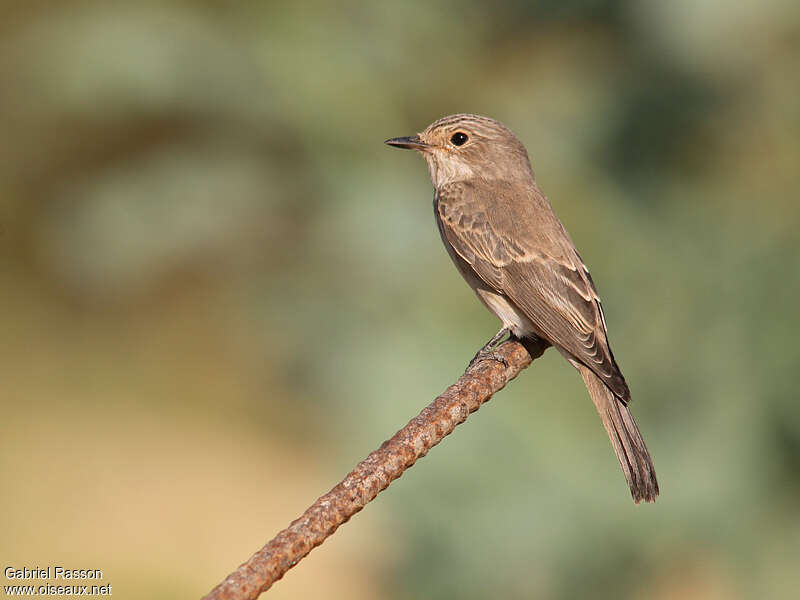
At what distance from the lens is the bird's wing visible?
3.64 metres

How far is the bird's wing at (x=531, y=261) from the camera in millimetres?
3643

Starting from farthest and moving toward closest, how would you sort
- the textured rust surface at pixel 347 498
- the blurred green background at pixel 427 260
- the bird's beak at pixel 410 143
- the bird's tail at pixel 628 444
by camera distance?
A: 1. the blurred green background at pixel 427 260
2. the bird's beak at pixel 410 143
3. the bird's tail at pixel 628 444
4. the textured rust surface at pixel 347 498

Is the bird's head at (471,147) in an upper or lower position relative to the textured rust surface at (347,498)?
upper

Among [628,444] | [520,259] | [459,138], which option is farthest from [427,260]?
[628,444]

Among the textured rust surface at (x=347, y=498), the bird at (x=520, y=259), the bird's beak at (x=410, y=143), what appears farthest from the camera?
the bird's beak at (x=410, y=143)

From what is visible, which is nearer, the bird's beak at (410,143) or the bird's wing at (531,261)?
the bird's wing at (531,261)

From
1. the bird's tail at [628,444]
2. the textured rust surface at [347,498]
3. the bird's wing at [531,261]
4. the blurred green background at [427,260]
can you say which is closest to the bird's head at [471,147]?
the bird's wing at [531,261]

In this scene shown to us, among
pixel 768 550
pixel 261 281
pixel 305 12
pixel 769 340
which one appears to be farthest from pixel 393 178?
pixel 768 550

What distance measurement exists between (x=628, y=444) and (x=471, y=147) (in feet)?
4.74

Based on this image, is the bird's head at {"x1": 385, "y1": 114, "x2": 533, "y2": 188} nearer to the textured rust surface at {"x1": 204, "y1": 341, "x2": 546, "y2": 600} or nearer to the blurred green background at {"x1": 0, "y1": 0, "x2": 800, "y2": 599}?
the blurred green background at {"x1": 0, "y1": 0, "x2": 800, "y2": 599}

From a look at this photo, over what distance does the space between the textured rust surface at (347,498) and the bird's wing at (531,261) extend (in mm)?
1680

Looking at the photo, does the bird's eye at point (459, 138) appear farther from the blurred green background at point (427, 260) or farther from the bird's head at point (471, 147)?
the blurred green background at point (427, 260)

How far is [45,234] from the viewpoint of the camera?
7441 mm

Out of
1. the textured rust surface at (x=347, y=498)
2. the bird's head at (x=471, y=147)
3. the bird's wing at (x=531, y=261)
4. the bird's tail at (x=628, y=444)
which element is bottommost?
the textured rust surface at (x=347, y=498)
